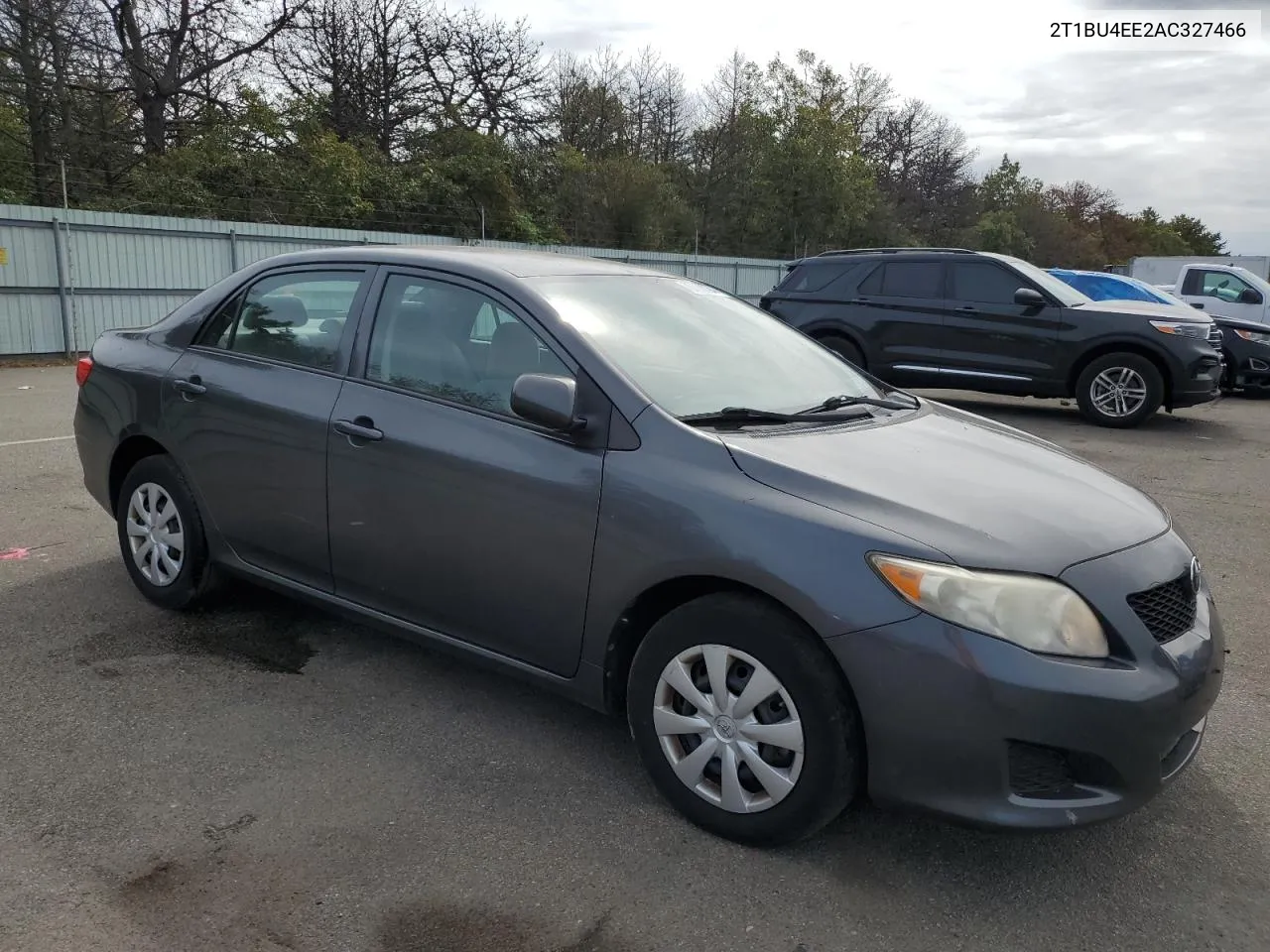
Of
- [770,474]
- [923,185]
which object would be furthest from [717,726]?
[923,185]

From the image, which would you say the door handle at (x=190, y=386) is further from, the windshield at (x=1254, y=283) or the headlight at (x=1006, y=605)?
the windshield at (x=1254, y=283)

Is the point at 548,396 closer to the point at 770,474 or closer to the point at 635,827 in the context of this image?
the point at 770,474

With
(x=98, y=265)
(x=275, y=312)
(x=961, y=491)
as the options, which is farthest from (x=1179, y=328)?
(x=98, y=265)

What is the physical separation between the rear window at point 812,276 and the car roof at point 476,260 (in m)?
8.26

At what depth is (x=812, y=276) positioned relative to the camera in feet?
40.2

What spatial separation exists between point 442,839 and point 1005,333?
381 inches

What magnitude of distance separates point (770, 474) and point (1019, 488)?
759 mm

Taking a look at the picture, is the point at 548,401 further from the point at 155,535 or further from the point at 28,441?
the point at 28,441

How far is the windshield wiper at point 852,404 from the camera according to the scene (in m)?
3.50

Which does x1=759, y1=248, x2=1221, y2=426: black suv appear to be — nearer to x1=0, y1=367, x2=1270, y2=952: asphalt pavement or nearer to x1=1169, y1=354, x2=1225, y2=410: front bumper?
x1=1169, y1=354, x2=1225, y2=410: front bumper

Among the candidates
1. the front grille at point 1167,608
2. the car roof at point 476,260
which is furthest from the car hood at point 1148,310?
the front grille at point 1167,608

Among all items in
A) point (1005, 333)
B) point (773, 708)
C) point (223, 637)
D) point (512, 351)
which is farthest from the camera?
point (1005, 333)

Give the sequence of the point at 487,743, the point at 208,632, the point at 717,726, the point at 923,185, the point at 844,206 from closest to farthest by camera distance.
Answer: the point at 717,726
the point at 487,743
the point at 208,632
the point at 844,206
the point at 923,185

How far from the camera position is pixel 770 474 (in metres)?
2.81
